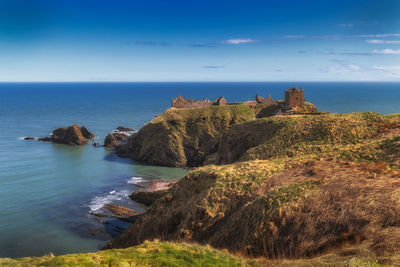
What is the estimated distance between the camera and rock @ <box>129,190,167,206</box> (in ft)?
137

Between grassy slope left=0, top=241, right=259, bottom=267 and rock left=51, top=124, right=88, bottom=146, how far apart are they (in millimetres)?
72557

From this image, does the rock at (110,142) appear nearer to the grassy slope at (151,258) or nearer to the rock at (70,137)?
the rock at (70,137)

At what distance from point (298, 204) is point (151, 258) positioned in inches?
363

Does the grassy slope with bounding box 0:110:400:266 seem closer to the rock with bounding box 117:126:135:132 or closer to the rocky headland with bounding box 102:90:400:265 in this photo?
the rocky headland with bounding box 102:90:400:265

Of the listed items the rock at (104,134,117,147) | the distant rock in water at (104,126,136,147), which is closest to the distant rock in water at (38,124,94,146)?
the rock at (104,134,117,147)

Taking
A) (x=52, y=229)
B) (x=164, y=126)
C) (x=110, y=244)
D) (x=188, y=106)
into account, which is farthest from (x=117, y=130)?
(x=110, y=244)

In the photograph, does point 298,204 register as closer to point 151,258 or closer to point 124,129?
point 151,258

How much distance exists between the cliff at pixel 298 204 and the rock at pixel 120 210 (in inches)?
387

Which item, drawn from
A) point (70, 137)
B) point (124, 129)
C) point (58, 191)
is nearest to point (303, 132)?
point (58, 191)

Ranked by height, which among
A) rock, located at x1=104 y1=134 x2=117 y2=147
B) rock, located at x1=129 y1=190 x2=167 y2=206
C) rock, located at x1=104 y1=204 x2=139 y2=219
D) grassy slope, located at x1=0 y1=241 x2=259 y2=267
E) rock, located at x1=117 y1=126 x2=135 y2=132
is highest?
grassy slope, located at x1=0 y1=241 x2=259 y2=267

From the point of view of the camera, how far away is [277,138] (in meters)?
37.4

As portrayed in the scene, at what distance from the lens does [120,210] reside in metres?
39.2

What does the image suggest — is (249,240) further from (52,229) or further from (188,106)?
(188,106)

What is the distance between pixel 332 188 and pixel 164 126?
58.1 metres
